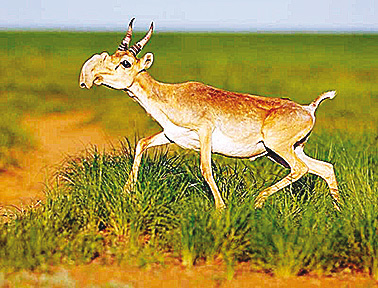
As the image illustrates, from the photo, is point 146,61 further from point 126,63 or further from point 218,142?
point 218,142

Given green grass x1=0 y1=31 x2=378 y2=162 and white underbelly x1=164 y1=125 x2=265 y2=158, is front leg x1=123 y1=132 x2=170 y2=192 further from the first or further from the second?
→ green grass x1=0 y1=31 x2=378 y2=162

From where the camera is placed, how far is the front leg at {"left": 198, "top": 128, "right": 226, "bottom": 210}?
6.96m

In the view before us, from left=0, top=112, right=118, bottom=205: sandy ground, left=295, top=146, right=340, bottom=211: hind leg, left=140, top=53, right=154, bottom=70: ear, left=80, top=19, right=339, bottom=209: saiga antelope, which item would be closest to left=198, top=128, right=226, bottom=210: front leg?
left=80, top=19, right=339, bottom=209: saiga antelope

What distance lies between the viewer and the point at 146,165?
7.86 metres

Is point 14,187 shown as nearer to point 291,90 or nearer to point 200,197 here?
point 200,197

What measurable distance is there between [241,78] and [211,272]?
24347 millimetres

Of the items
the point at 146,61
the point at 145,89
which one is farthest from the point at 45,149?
the point at 146,61

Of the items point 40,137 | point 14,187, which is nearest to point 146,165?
point 14,187

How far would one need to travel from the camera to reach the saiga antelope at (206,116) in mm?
6975

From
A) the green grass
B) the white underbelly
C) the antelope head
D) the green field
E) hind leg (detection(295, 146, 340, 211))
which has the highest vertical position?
the green grass

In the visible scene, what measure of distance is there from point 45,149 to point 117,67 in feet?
25.6

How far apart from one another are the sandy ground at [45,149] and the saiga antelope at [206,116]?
1.47 metres

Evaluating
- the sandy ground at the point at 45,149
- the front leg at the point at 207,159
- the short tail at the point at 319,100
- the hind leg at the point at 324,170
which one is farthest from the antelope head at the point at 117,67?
the hind leg at the point at 324,170

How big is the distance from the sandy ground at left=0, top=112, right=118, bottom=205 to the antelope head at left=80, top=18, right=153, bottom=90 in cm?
143
